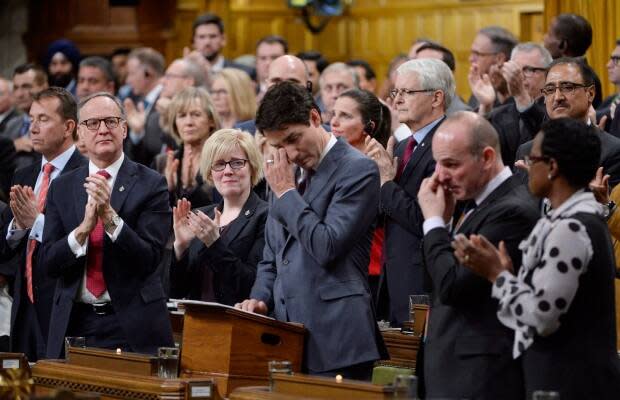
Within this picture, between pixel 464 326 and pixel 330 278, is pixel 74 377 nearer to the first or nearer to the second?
pixel 330 278

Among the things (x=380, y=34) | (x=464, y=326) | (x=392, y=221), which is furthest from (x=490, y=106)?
(x=380, y=34)

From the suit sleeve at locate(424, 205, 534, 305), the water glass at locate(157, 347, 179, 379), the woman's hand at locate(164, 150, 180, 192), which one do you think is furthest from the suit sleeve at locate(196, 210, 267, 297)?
the suit sleeve at locate(424, 205, 534, 305)

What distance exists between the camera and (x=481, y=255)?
374 centimetres

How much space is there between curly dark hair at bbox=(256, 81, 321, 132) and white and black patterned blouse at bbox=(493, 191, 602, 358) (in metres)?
1.02

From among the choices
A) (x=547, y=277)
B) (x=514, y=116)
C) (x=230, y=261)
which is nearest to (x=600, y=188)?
(x=547, y=277)

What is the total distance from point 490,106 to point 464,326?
3.11 m

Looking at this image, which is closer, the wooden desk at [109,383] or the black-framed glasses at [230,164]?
the wooden desk at [109,383]

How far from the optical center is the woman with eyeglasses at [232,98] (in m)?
7.60

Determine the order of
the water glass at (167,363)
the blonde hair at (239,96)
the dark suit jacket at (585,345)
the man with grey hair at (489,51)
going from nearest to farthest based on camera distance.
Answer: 1. the dark suit jacket at (585,345)
2. the water glass at (167,363)
3. the man with grey hair at (489,51)
4. the blonde hair at (239,96)

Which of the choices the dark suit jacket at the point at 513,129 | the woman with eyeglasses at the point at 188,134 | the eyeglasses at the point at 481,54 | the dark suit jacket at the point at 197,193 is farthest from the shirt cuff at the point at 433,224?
the eyeglasses at the point at 481,54

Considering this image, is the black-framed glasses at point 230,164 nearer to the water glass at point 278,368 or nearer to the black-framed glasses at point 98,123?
the black-framed glasses at point 98,123

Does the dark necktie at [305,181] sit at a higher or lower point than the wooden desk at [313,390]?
higher

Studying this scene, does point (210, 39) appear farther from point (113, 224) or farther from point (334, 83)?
point (113, 224)

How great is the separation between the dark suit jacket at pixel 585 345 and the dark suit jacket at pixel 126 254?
1801mm
